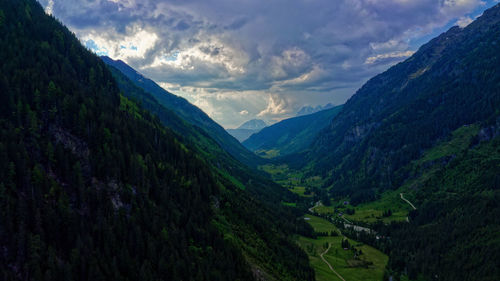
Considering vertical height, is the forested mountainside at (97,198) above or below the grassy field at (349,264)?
above

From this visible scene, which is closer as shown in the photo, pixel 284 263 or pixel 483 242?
pixel 284 263

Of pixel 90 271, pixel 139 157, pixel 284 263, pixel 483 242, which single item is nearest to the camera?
pixel 90 271

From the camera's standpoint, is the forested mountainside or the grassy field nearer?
the forested mountainside

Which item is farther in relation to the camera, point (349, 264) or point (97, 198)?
point (349, 264)

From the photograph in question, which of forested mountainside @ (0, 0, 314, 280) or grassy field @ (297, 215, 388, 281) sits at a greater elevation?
forested mountainside @ (0, 0, 314, 280)

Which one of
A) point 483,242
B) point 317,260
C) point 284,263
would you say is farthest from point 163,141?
point 483,242

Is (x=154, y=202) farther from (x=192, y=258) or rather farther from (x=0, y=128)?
(x=0, y=128)

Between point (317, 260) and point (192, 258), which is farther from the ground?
point (192, 258)

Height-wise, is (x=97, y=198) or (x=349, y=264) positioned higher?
(x=97, y=198)
